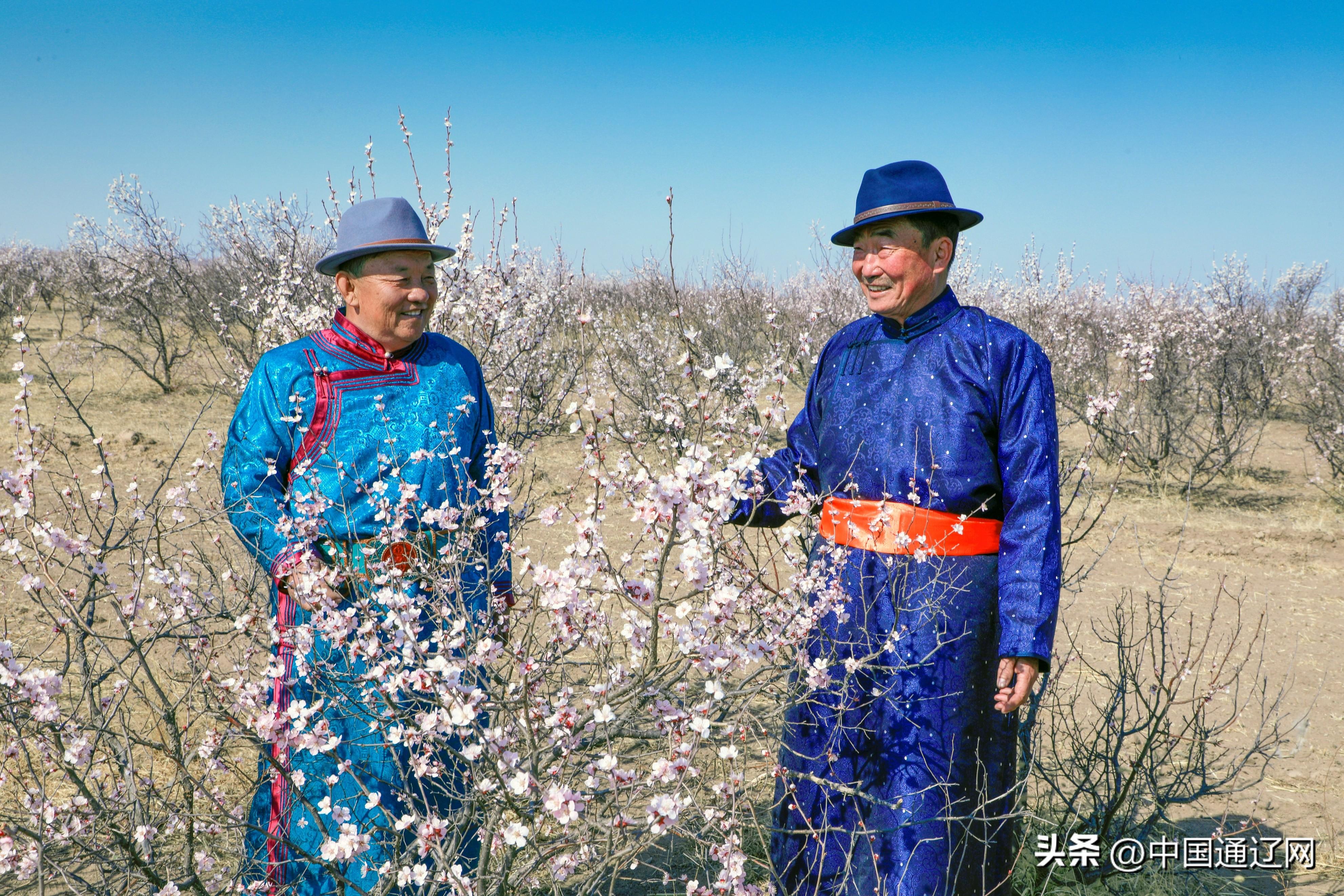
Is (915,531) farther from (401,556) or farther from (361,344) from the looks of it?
(361,344)

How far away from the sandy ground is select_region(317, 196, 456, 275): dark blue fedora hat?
1.55 m

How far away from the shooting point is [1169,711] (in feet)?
15.7

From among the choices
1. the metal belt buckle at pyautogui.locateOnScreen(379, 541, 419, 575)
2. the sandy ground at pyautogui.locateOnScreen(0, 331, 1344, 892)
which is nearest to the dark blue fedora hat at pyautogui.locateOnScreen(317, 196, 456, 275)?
the metal belt buckle at pyautogui.locateOnScreen(379, 541, 419, 575)

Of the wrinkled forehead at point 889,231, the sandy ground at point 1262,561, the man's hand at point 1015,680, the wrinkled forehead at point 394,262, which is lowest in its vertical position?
the sandy ground at point 1262,561

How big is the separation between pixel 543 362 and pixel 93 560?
6.54m

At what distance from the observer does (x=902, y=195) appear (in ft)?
7.43

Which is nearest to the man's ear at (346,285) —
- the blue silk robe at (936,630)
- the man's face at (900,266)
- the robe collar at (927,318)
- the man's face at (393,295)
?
the man's face at (393,295)

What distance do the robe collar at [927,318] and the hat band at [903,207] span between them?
223 mm

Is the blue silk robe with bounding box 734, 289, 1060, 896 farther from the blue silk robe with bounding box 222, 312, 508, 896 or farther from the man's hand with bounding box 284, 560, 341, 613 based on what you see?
the man's hand with bounding box 284, 560, 341, 613

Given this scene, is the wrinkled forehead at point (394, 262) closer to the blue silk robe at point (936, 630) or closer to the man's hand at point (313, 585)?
the man's hand at point (313, 585)

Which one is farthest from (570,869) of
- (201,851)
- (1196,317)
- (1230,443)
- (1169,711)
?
(1196,317)

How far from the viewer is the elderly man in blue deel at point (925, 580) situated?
2.14 metres

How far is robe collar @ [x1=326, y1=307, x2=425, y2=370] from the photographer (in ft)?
8.38

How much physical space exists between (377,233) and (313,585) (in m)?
1.04
